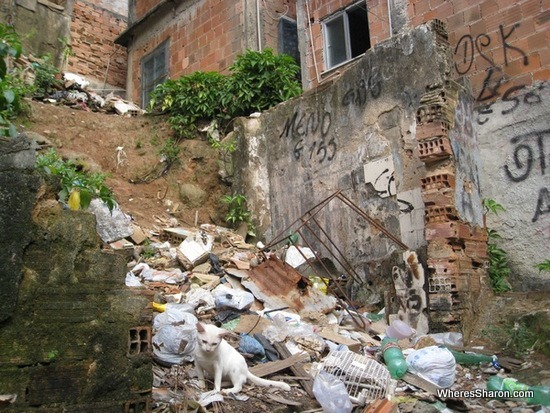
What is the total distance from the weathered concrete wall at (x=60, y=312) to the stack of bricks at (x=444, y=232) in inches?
144

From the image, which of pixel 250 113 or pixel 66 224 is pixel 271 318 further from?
pixel 250 113

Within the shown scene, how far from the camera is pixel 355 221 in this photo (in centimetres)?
739

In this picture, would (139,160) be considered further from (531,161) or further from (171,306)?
(531,161)

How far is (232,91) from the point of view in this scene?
398 inches

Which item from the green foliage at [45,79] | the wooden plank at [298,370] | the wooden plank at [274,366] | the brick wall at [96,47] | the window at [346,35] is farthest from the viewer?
the brick wall at [96,47]

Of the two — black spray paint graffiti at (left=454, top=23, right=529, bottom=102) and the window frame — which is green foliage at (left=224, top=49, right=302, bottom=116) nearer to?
black spray paint graffiti at (left=454, top=23, right=529, bottom=102)

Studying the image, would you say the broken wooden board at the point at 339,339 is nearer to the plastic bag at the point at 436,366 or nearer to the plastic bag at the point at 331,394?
the plastic bag at the point at 436,366

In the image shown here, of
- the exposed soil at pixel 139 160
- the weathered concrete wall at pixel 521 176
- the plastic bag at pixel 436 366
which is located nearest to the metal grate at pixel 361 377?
the plastic bag at pixel 436 366

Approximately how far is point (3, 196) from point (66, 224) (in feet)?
1.22

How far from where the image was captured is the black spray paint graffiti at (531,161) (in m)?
6.34

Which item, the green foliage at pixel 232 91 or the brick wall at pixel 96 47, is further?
the brick wall at pixel 96 47

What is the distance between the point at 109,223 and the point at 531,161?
5.67 m

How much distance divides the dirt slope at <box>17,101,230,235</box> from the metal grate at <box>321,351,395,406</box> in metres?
4.79

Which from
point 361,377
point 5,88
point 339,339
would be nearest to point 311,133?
point 339,339
